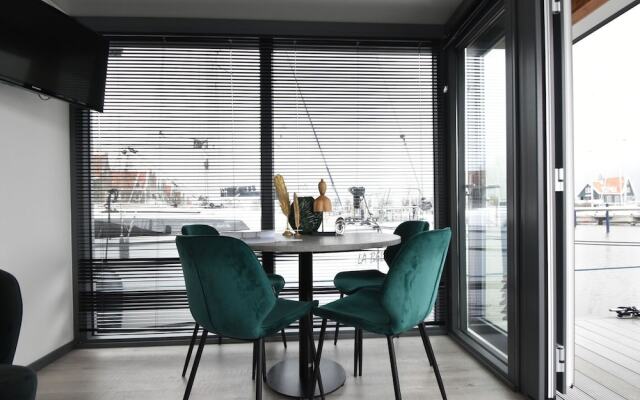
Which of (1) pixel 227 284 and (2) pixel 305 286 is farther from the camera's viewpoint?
(2) pixel 305 286

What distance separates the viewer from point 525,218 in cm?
219

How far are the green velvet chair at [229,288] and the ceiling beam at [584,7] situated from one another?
2984 mm

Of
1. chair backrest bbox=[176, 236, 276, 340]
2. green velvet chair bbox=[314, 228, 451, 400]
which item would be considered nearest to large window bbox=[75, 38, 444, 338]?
green velvet chair bbox=[314, 228, 451, 400]

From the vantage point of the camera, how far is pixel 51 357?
279cm

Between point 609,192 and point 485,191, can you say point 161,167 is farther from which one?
point 609,192

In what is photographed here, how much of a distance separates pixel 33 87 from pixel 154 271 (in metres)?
1.58

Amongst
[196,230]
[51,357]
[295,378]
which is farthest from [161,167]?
[295,378]

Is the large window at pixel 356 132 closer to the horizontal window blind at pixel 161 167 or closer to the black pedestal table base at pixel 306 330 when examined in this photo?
the horizontal window blind at pixel 161 167

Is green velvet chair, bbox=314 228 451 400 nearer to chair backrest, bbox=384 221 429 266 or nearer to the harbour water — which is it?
chair backrest, bbox=384 221 429 266

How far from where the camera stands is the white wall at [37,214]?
2.44 metres

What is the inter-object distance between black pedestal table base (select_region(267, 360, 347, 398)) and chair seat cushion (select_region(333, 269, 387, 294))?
1.64ft

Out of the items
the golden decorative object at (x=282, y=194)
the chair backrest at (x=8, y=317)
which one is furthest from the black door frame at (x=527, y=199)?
the chair backrest at (x=8, y=317)

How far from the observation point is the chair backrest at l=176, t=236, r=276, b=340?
5.60ft

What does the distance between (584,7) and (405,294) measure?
263 cm
